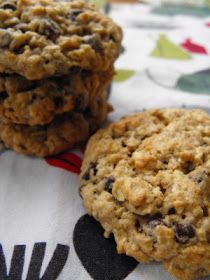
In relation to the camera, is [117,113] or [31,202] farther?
[117,113]

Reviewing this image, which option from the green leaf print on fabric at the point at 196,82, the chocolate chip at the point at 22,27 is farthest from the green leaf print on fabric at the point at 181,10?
the chocolate chip at the point at 22,27

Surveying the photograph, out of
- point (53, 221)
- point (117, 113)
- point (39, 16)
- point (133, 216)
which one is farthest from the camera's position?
point (117, 113)

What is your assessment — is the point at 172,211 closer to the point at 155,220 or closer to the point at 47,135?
the point at 155,220

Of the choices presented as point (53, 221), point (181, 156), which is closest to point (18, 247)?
point (53, 221)

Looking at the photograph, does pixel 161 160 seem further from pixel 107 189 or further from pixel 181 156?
pixel 107 189

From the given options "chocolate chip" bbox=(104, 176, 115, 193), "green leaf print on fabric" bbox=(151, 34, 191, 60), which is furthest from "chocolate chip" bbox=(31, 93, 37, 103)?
"green leaf print on fabric" bbox=(151, 34, 191, 60)

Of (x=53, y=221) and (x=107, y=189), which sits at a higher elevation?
(x=107, y=189)

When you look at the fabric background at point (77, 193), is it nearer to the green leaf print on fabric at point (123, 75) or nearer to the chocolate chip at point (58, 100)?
the green leaf print on fabric at point (123, 75)

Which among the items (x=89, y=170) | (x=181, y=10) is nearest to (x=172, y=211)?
(x=89, y=170)
